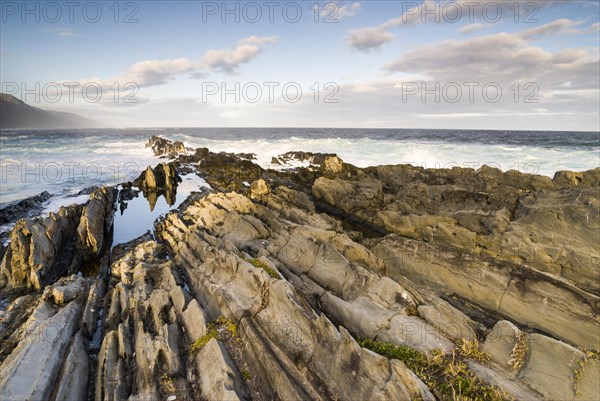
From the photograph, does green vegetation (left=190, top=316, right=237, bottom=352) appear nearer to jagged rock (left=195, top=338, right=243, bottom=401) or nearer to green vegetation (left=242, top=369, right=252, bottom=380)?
jagged rock (left=195, top=338, right=243, bottom=401)

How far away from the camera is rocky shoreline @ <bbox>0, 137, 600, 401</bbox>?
884 cm

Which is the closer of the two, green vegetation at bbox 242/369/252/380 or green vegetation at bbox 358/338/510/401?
green vegetation at bbox 358/338/510/401

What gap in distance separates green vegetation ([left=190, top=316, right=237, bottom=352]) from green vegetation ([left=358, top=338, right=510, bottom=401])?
4332 millimetres

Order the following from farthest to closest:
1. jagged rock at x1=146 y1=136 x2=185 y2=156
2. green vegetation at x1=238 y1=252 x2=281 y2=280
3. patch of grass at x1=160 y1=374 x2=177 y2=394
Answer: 1. jagged rock at x1=146 y1=136 x2=185 y2=156
2. green vegetation at x1=238 y1=252 x2=281 y2=280
3. patch of grass at x1=160 y1=374 x2=177 y2=394

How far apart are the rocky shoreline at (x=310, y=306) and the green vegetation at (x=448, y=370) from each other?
5 cm

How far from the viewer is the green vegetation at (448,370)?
8062 mm

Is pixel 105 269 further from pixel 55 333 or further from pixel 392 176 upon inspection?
pixel 392 176

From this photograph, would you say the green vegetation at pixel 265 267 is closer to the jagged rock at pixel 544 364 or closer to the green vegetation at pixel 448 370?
the green vegetation at pixel 448 370

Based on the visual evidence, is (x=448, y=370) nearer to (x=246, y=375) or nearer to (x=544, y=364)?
(x=544, y=364)

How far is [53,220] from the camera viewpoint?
72.5ft

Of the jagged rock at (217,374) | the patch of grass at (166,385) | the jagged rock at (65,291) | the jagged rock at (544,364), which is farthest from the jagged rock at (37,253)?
the jagged rock at (544,364)

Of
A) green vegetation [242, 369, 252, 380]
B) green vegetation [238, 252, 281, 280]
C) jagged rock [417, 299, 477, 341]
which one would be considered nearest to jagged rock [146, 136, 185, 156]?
green vegetation [238, 252, 281, 280]

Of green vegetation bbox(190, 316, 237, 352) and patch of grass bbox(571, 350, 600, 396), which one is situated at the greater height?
patch of grass bbox(571, 350, 600, 396)

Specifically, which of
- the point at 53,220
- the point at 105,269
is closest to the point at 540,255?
the point at 105,269
